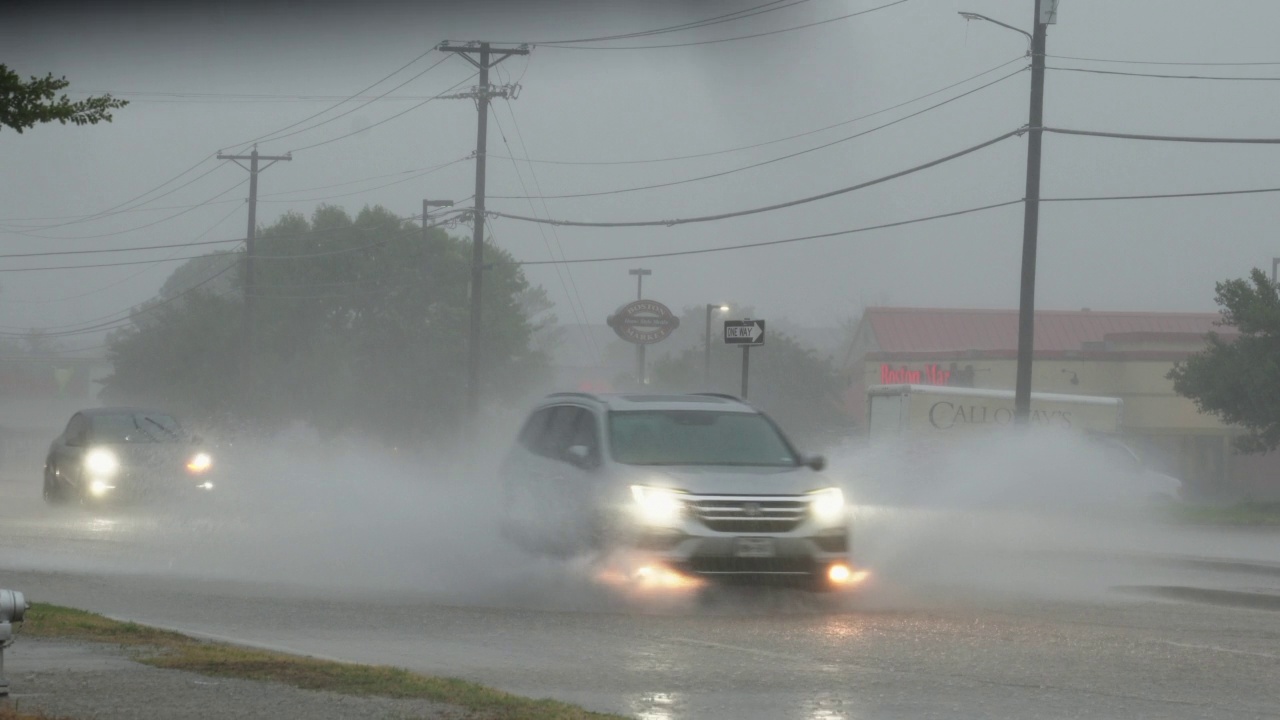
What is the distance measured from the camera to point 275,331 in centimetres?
7162

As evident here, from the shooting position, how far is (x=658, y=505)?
12633 mm

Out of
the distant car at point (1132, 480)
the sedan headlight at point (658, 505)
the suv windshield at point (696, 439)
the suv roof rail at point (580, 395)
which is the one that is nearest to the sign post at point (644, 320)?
the distant car at point (1132, 480)

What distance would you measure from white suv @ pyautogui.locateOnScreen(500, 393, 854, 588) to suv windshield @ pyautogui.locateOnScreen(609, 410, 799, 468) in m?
0.01

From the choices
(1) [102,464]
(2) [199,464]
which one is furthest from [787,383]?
(1) [102,464]

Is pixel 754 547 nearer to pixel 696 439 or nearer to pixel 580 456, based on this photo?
pixel 696 439

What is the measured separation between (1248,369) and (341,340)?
43.6 m

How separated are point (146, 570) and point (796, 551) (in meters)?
6.65

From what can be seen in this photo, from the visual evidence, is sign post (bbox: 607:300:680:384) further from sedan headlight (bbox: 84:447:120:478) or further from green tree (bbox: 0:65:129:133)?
green tree (bbox: 0:65:129:133)

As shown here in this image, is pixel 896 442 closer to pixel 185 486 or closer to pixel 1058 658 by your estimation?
pixel 185 486

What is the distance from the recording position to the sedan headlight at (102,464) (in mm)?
24297

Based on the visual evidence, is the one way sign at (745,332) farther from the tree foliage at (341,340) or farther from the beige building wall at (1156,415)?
the tree foliage at (341,340)

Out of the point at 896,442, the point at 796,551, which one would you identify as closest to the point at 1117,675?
the point at 796,551

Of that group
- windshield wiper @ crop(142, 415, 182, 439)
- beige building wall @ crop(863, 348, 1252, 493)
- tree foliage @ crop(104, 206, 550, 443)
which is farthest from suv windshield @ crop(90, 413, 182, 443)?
tree foliage @ crop(104, 206, 550, 443)

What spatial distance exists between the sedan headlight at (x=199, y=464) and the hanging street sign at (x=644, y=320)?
17.2 meters
